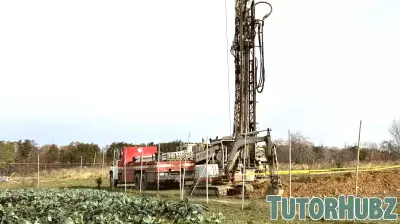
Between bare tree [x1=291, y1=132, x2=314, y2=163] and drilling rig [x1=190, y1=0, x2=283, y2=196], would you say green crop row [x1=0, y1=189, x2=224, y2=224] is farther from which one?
bare tree [x1=291, y1=132, x2=314, y2=163]

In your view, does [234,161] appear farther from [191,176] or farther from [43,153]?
[43,153]

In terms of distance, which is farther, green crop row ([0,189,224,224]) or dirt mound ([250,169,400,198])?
dirt mound ([250,169,400,198])

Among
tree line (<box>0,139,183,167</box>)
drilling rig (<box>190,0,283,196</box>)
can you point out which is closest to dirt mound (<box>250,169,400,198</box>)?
drilling rig (<box>190,0,283,196</box>)

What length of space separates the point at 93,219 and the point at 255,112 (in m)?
15.5

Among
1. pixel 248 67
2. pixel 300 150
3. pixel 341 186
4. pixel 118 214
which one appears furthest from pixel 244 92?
pixel 300 150

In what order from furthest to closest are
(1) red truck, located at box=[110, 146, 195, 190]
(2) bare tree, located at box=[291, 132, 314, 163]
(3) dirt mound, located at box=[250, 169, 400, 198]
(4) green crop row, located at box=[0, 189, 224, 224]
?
(2) bare tree, located at box=[291, 132, 314, 163], (1) red truck, located at box=[110, 146, 195, 190], (3) dirt mound, located at box=[250, 169, 400, 198], (4) green crop row, located at box=[0, 189, 224, 224]

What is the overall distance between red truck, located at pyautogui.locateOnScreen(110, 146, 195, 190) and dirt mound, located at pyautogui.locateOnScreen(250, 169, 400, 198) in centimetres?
458

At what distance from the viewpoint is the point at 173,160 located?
89.6ft

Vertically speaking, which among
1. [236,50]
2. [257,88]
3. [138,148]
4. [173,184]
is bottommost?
[173,184]

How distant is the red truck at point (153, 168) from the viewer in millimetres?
26288

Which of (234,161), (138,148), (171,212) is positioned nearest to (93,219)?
(171,212)

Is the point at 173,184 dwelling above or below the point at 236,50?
below

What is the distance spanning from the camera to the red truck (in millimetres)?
26288

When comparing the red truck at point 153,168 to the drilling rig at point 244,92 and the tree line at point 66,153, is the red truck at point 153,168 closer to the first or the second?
the drilling rig at point 244,92
